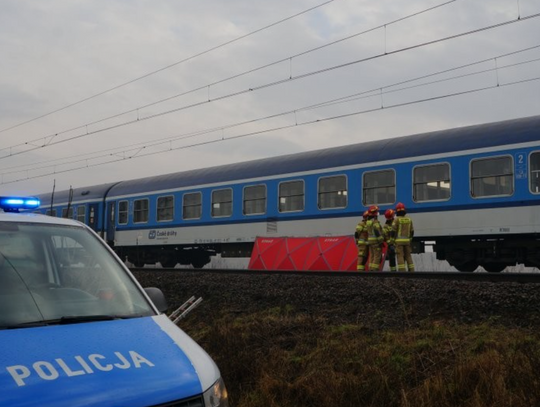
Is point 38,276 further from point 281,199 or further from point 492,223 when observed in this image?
point 281,199

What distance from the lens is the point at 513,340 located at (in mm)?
5613

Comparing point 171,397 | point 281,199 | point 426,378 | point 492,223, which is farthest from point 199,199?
point 171,397

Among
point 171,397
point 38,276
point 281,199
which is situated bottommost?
point 171,397

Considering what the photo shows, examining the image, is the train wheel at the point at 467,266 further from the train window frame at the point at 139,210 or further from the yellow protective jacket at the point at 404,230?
the train window frame at the point at 139,210

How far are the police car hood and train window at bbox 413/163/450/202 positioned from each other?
12109mm

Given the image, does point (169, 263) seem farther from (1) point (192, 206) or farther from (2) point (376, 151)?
(2) point (376, 151)

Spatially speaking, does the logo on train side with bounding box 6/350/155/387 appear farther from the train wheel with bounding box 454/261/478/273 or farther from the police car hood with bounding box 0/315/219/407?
the train wheel with bounding box 454/261/478/273

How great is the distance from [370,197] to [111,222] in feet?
42.5

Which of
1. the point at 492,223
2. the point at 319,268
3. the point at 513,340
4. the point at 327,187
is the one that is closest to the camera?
the point at 513,340

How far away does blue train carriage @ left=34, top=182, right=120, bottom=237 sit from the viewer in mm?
25578

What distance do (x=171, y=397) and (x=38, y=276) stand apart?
4.70ft

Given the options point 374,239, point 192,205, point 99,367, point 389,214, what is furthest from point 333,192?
point 99,367

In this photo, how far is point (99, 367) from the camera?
267 cm

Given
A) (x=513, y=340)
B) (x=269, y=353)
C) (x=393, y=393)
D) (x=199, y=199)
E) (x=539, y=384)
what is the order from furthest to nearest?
(x=199, y=199), (x=269, y=353), (x=513, y=340), (x=393, y=393), (x=539, y=384)
